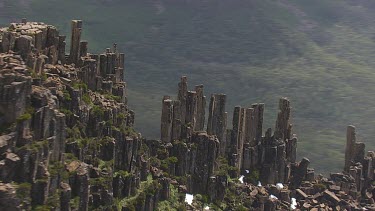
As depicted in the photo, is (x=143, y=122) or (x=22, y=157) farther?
(x=143, y=122)

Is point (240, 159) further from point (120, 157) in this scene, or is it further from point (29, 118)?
point (29, 118)

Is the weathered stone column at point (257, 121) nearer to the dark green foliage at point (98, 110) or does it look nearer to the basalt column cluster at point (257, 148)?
the basalt column cluster at point (257, 148)

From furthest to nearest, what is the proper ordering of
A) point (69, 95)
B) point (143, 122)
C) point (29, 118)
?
1. point (143, 122)
2. point (69, 95)
3. point (29, 118)

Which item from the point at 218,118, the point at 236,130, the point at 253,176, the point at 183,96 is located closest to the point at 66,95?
the point at 183,96

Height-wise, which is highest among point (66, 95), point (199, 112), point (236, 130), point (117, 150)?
point (66, 95)

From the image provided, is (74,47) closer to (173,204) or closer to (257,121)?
(173,204)

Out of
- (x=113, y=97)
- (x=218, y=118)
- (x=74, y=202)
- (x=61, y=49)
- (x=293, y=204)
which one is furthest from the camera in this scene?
(x=293, y=204)

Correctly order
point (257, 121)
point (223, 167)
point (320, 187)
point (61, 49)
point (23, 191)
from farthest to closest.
Answer: point (257, 121) → point (320, 187) → point (223, 167) → point (61, 49) → point (23, 191)

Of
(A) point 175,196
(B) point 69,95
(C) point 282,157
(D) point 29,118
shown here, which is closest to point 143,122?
A: (C) point 282,157
